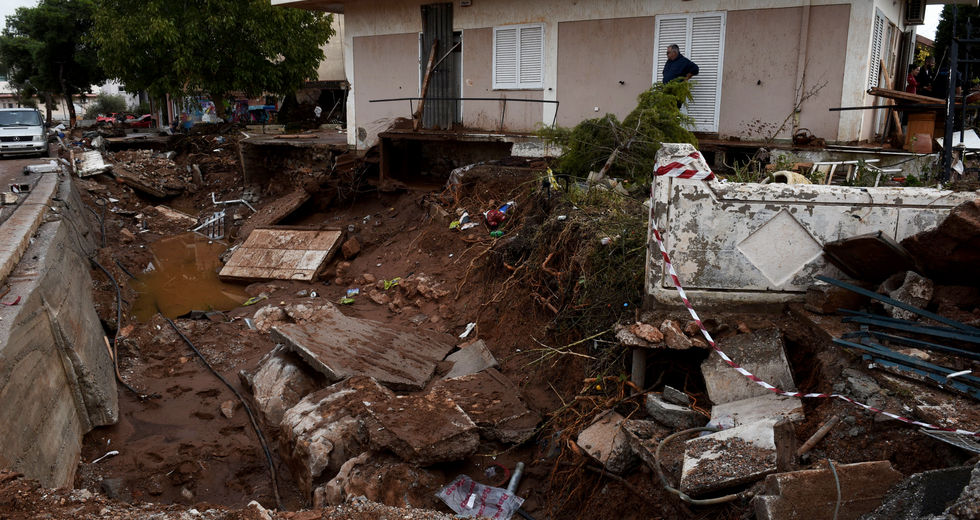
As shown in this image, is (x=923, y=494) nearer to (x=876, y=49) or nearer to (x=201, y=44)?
(x=876, y=49)

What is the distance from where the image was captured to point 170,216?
57.3 feet

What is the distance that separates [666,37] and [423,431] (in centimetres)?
881

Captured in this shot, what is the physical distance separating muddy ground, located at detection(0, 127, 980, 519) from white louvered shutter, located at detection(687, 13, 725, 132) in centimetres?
293

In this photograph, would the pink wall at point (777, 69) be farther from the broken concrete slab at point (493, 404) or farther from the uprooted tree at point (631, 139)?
the broken concrete slab at point (493, 404)

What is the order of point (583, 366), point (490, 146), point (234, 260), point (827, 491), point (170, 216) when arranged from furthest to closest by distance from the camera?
point (170, 216)
point (490, 146)
point (234, 260)
point (583, 366)
point (827, 491)

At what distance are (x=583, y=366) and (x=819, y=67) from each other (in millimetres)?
7195

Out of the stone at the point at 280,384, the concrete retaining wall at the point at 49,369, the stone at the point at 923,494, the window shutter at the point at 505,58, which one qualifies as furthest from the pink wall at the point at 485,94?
the stone at the point at 923,494

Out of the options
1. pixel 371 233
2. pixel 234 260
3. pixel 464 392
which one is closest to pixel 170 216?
pixel 234 260

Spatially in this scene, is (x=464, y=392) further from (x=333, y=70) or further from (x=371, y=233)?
(x=333, y=70)

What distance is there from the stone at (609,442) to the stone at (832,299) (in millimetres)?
1641

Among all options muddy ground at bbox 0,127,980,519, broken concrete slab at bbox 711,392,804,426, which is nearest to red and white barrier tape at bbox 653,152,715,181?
muddy ground at bbox 0,127,980,519

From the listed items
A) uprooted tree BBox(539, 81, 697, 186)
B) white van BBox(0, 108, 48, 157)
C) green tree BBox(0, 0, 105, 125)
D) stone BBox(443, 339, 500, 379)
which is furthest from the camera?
green tree BBox(0, 0, 105, 125)

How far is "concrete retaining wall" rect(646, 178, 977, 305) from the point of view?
4824mm

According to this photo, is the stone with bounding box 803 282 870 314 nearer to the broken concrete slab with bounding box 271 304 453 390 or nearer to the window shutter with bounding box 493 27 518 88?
the broken concrete slab with bounding box 271 304 453 390
